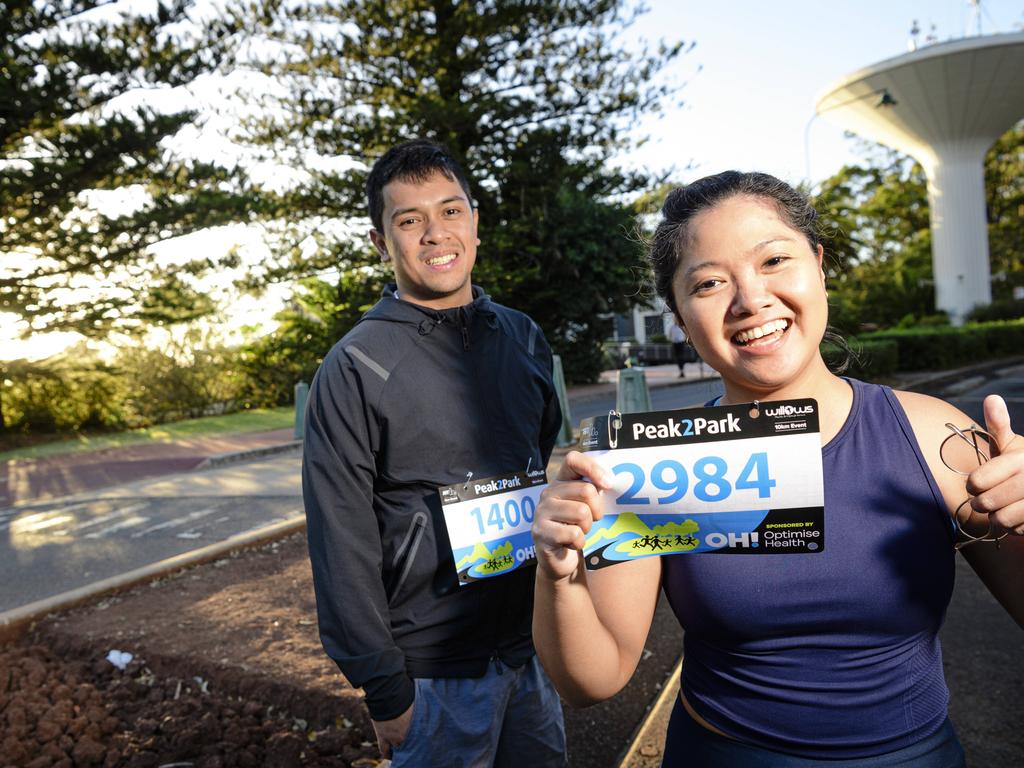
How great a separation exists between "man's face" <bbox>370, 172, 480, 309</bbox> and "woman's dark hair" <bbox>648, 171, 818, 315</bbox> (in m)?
0.73

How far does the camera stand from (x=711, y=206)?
162cm

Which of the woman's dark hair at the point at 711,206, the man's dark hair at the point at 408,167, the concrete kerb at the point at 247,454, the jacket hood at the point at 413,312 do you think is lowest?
the concrete kerb at the point at 247,454

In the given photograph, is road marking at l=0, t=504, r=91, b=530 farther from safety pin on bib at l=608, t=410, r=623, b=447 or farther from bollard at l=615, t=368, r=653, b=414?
safety pin on bib at l=608, t=410, r=623, b=447

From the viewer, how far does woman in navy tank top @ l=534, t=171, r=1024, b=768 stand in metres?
1.45

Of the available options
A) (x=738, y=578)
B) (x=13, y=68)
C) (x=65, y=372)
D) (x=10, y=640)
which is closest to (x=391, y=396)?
(x=738, y=578)

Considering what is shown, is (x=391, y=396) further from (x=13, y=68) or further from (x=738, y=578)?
(x=13, y=68)

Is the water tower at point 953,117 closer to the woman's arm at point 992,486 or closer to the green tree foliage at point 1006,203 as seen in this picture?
the green tree foliage at point 1006,203

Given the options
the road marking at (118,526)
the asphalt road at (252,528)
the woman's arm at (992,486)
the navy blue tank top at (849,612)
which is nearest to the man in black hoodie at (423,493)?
the asphalt road at (252,528)

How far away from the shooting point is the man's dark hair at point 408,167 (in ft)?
7.62

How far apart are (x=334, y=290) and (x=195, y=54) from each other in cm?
638

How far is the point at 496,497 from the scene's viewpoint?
206 centimetres

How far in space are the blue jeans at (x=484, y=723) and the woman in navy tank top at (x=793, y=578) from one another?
54cm

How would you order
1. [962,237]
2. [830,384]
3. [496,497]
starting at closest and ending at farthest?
[830,384] → [496,497] → [962,237]

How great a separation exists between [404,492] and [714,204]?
1.03 meters
